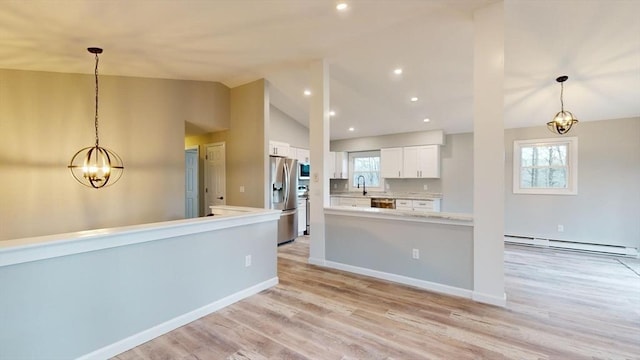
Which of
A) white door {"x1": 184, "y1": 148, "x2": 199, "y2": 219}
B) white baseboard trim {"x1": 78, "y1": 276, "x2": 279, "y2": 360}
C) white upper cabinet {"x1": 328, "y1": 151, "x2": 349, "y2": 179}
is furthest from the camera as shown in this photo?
white upper cabinet {"x1": 328, "y1": 151, "x2": 349, "y2": 179}

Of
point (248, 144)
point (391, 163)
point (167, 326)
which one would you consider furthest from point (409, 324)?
point (391, 163)

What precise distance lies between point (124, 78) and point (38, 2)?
210 centimetres

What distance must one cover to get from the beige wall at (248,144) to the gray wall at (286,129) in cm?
97

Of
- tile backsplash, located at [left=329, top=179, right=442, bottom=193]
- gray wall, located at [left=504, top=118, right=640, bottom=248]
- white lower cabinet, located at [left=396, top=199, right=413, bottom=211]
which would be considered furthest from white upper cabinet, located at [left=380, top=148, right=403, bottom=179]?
gray wall, located at [left=504, top=118, right=640, bottom=248]

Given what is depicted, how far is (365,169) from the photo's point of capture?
7.91 meters

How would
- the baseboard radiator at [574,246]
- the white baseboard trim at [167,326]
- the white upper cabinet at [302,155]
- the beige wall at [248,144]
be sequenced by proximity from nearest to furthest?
the white baseboard trim at [167,326]
the baseboard radiator at [574,246]
the beige wall at [248,144]
the white upper cabinet at [302,155]

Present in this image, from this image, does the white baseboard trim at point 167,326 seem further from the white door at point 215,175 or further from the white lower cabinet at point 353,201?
the white lower cabinet at point 353,201

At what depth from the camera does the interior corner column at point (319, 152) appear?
13.5 feet

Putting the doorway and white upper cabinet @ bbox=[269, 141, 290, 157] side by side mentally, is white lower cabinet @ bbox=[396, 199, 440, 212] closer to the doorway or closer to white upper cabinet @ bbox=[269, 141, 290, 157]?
white upper cabinet @ bbox=[269, 141, 290, 157]

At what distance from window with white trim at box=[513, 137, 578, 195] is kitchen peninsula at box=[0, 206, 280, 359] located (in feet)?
19.2

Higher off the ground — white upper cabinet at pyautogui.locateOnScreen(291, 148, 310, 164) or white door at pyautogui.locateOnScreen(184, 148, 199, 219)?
white upper cabinet at pyautogui.locateOnScreen(291, 148, 310, 164)

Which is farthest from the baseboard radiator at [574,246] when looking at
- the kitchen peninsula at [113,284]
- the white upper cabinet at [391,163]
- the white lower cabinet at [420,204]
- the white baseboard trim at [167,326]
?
the kitchen peninsula at [113,284]

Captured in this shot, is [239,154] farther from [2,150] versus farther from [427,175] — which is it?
[427,175]

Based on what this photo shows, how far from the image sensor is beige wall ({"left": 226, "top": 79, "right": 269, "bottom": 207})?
5.02 metres
